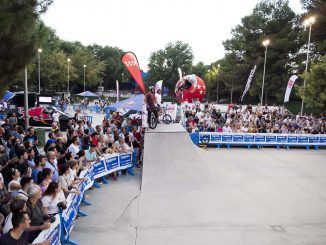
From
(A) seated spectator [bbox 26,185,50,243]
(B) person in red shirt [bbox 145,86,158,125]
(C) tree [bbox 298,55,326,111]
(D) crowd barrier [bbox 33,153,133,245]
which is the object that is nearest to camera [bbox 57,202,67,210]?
(D) crowd barrier [bbox 33,153,133,245]

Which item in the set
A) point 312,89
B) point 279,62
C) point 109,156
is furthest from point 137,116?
point 279,62

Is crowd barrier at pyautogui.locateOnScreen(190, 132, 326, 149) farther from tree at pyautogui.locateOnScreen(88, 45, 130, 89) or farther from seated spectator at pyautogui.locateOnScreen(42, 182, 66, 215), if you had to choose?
tree at pyautogui.locateOnScreen(88, 45, 130, 89)

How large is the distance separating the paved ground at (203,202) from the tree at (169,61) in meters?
57.4

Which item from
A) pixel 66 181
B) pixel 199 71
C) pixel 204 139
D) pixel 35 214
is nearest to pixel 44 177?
pixel 66 181

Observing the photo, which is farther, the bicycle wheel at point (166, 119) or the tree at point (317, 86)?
the tree at point (317, 86)

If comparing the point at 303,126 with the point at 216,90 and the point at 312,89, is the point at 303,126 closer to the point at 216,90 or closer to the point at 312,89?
the point at 312,89

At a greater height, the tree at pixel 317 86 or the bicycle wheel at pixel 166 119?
the tree at pixel 317 86

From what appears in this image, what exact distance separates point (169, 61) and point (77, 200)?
66909 millimetres

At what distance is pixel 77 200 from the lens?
8438mm

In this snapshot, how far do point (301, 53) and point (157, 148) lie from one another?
40314mm

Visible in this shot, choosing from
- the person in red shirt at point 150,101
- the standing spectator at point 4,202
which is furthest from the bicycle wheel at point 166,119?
the standing spectator at point 4,202

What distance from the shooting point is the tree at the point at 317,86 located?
81.5ft

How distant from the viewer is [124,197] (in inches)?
419

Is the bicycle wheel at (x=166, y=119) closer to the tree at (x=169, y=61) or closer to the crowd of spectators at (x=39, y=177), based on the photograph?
the crowd of spectators at (x=39, y=177)
